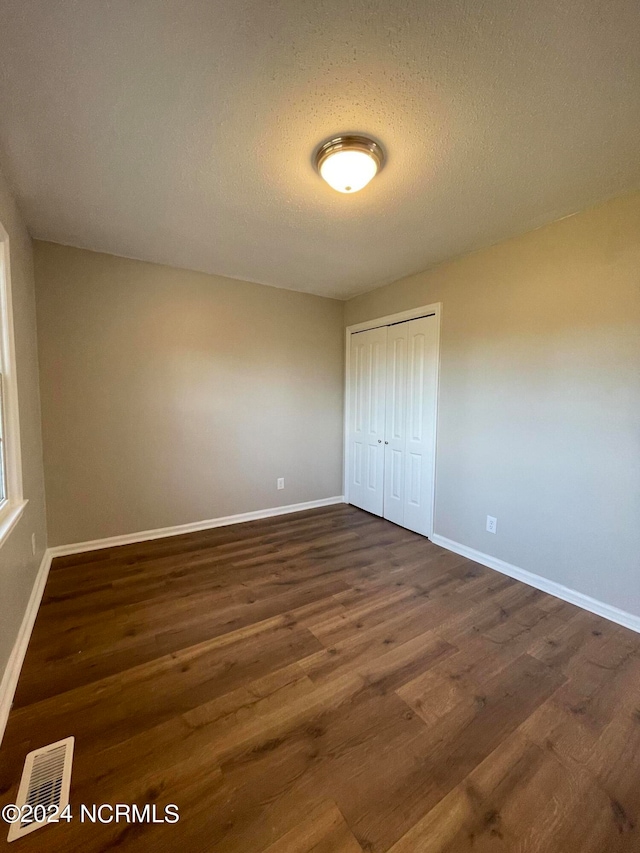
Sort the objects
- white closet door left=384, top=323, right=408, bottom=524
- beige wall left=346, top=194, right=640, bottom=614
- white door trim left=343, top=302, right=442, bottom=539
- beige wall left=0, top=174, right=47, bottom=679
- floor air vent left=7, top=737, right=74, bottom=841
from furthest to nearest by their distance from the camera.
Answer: white closet door left=384, top=323, right=408, bottom=524 → white door trim left=343, top=302, right=442, bottom=539 → beige wall left=346, top=194, right=640, bottom=614 → beige wall left=0, top=174, right=47, bottom=679 → floor air vent left=7, top=737, right=74, bottom=841

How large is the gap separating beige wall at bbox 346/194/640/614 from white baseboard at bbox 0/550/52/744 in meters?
2.98

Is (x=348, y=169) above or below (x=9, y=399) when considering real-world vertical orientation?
above

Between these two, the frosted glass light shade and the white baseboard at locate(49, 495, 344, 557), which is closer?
the frosted glass light shade

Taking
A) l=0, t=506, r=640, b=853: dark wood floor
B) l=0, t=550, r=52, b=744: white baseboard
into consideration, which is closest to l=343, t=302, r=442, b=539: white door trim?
l=0, t=506, r=640, b=853: dark wood floor

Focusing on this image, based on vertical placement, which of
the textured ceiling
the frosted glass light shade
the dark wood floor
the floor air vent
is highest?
the textured ceiling

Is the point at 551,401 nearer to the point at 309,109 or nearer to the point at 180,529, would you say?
the point at 309,109

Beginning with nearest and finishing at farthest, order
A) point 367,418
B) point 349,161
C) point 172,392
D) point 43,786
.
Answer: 1. point 43,786
2. point 349,161
3. point 172,392
4. point 367,418

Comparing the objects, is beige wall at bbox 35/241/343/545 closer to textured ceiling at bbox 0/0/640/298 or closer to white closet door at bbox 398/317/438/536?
textured ceiling at bbox 0/0/640/298

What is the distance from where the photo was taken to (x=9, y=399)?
73.0 inches

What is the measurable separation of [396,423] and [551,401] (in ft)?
4.80

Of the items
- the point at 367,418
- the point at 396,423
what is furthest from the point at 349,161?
the point at 367,418

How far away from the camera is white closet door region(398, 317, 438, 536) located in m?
3.16

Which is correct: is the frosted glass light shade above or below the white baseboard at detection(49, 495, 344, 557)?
above

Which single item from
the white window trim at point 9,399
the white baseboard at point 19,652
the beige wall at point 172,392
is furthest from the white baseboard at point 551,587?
the white window trim at point 9,399
